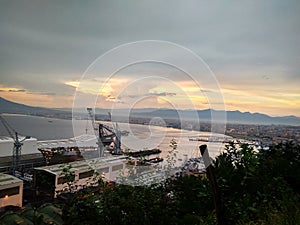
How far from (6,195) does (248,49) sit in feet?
13.0

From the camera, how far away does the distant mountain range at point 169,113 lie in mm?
1685

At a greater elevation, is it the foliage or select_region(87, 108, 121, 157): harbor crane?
select_region(87, 108, 121, 157): harbor crane

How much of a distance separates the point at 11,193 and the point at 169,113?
334 cm

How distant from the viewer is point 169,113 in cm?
185

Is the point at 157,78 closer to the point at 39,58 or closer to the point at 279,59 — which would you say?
the point at 279,59

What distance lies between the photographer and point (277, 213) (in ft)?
3.79

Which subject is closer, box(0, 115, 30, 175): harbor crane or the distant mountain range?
the distant mountain range

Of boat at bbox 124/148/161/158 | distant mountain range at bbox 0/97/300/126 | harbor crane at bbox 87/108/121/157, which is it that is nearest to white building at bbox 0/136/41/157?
distant mountain range at bbox 0/97/300/126

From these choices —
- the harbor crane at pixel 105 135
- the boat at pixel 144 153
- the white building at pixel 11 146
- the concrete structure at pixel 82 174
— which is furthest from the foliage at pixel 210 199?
the white building at pixel 11 146

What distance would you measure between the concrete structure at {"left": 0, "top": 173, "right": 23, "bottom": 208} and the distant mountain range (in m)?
1.30

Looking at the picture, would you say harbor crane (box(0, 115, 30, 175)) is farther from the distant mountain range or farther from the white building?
the distant mountain range

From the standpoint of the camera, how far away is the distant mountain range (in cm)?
169

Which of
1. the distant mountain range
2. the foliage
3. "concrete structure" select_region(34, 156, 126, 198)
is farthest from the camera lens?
the distant mountain range

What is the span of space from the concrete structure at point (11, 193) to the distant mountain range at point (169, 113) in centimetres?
130
